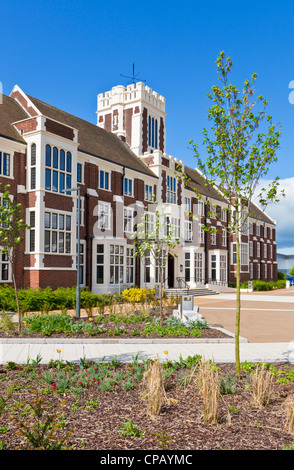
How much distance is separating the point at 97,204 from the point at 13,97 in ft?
28.5

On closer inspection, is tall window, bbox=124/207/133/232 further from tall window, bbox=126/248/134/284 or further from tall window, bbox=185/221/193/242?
tall window, bbox=185/221/193/242

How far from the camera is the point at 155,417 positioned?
520 cm

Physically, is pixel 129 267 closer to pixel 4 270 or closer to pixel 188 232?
pixel 4 270

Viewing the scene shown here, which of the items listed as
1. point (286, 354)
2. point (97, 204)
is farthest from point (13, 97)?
point (286, 354)

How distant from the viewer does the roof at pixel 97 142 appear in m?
26.5

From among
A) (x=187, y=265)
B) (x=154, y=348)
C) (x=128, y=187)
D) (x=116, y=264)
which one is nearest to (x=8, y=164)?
(x=116, y=264)

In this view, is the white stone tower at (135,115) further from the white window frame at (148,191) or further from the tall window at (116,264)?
the tall window at (116,264)

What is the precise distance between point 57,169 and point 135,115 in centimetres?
1689

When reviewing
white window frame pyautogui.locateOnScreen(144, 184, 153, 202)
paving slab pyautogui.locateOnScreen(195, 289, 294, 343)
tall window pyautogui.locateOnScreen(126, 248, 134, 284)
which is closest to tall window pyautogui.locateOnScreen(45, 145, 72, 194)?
tall window pyautogui.locateOnScreen(126, 248, 134, 284)

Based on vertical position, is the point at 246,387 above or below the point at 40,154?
below

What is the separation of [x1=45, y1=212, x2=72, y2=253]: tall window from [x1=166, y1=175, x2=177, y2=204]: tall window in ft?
45.8
